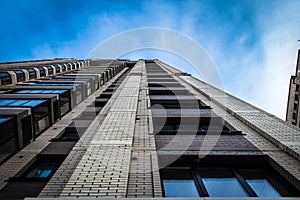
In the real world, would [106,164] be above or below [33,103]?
below

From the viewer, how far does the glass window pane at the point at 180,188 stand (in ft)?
20.7

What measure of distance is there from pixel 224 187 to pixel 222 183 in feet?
0.69

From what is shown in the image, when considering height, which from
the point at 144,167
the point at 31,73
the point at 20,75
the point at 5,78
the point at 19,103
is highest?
the point at 31,73

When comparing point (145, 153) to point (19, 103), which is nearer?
point (145, 153)

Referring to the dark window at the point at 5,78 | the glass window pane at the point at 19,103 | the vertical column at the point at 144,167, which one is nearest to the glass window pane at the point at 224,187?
the vertical column at the point at 144,167

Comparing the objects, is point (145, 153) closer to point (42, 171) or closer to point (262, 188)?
point (262, 188)

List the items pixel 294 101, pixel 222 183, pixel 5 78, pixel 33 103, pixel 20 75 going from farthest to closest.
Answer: pixel 294 101 → pixel 20 75 → pixel 5 78 → pixel 33 103 → pixel 222 183

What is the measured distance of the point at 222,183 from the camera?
6.91 m

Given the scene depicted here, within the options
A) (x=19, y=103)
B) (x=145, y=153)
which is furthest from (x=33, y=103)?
(x=145, y=153)

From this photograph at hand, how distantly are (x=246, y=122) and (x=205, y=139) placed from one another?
2759 millimetres

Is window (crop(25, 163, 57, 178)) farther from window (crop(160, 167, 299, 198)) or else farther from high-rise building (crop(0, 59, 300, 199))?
window (crop(160, 167, 299, 198))

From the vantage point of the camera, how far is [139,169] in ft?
22.0

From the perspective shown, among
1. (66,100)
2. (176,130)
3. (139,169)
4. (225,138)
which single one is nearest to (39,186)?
(139,169)

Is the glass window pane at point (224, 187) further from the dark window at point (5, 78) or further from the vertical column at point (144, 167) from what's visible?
the dark window at point (5, 78)
